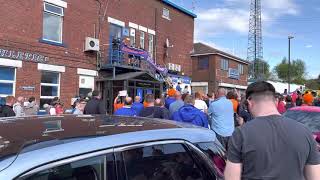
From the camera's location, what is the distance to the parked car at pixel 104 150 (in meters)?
2.20

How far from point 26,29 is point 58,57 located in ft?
6.59

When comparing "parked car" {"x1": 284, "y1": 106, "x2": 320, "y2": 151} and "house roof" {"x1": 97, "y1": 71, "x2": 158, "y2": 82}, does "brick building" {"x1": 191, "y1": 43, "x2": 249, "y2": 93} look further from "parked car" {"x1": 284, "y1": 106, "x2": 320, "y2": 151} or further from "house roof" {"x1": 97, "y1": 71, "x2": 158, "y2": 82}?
"parked car" {"x1": 284, "y1": 106, "x2": 320, "y2": 151}

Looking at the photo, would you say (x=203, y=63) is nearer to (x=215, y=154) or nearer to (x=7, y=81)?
(x=7, y=81)

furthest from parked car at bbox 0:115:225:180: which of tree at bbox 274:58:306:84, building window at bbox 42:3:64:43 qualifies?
tree at bbox 274:58:306:84

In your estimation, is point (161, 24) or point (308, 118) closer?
point (308, 118)

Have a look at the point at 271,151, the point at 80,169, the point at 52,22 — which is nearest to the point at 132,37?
the point at 52,22

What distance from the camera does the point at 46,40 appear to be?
1788cm

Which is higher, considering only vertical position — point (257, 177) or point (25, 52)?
point (25, 52)

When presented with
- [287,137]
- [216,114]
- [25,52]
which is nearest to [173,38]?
[25,52]

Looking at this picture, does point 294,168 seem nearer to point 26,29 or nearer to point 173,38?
point 26,29

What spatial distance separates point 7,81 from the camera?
1623 cm

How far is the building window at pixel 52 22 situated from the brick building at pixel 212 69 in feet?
70.3

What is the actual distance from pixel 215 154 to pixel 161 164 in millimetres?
599

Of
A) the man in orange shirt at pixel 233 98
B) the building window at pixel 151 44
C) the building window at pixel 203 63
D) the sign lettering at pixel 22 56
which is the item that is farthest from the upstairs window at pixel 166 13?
the man in orange shirt at pixel 233 98
